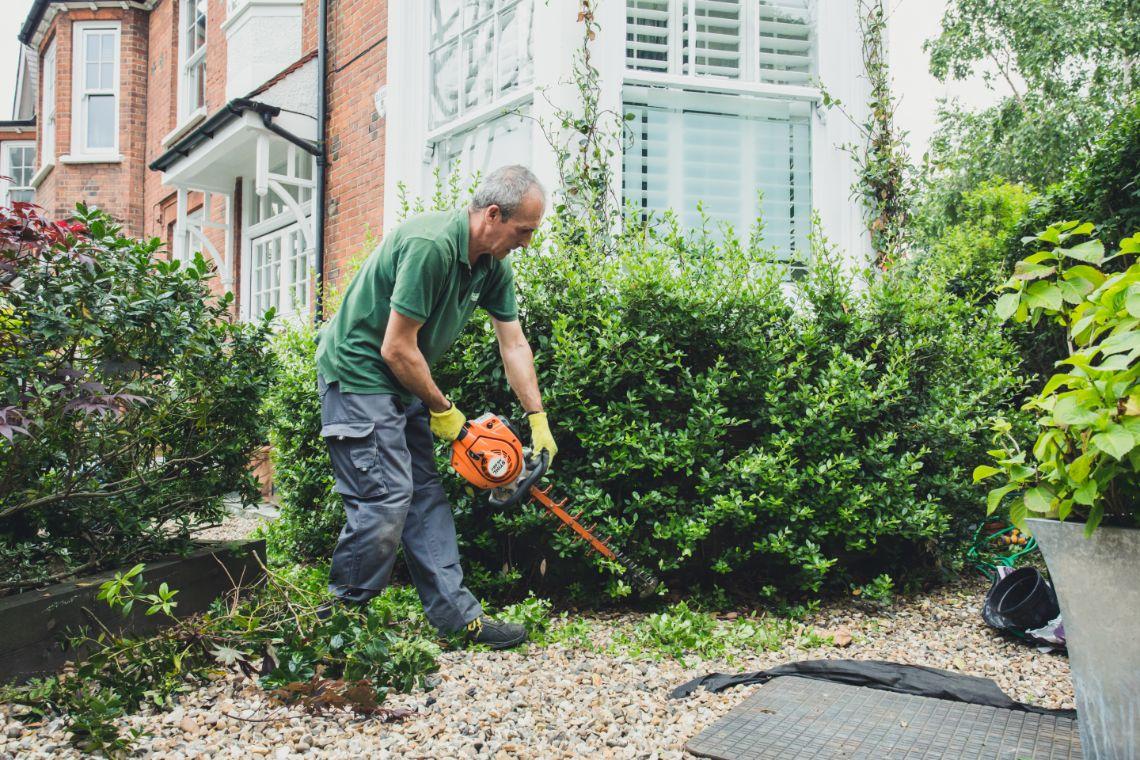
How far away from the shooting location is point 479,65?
6.26m

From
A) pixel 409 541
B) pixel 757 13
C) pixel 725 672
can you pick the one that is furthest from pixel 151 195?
pixel 725 672

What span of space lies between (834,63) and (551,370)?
327 centimetres

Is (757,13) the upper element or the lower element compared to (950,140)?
lower

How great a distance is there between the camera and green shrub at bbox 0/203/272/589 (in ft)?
9.03

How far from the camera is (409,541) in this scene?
329cm

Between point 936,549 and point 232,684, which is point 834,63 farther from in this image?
point 232,684

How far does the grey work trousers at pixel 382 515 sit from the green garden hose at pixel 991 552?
2.93 meters

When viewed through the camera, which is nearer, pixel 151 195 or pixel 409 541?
pixel 409 541

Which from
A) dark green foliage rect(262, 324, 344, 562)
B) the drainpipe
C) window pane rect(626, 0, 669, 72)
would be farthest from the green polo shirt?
the drainpipe

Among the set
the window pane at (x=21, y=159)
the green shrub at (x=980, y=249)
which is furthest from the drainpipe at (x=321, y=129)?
the window pane at (x=21, y=159)

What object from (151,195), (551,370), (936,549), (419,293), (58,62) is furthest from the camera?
(58,62)

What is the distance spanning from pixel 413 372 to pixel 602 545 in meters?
1.20

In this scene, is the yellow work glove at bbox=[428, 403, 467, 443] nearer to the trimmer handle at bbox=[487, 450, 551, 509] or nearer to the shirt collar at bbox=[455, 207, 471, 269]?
the trimmer handle at bbox=[487, 450, 551, 509]

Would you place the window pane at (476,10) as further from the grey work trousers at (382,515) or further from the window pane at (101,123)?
the window pane at (101,123)
